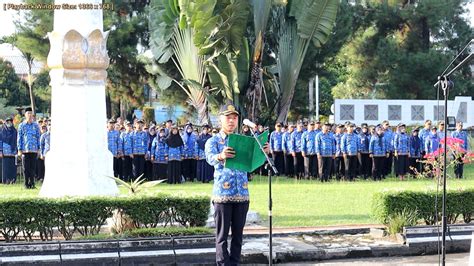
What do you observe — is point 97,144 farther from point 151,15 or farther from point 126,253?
point 151,15

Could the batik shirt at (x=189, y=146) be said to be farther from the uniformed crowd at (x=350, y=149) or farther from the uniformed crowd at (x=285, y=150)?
the uniformed crowd at (x=350, y=149)

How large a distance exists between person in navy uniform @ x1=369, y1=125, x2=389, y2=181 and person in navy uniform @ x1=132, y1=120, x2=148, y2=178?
6.47 m

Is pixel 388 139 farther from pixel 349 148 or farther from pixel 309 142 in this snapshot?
pixel 309 142

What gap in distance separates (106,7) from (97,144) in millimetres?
2489

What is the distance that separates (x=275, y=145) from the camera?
2267cm

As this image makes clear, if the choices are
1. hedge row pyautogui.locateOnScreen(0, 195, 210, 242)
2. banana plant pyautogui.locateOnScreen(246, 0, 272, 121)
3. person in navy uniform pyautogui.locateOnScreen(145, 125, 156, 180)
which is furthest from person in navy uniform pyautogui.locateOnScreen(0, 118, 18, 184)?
hedge row pyautogui.locateOnScreen(0, 195, 210, 242)

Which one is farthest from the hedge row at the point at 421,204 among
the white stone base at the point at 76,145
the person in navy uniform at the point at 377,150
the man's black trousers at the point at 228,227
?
the person in navy uniform at the point at 377,150

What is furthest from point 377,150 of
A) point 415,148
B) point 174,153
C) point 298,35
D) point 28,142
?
point 28,142

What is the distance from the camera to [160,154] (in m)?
20.6

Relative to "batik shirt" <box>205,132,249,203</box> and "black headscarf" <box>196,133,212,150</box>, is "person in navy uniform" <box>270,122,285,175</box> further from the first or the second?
"batik shirt" <box>205,132,249,203</box>

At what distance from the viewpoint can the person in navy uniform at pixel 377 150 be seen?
72.0ft

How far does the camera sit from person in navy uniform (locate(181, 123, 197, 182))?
827 inches

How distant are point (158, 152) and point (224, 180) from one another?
12980 mm

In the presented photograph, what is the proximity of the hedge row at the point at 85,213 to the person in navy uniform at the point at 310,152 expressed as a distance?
11570 millimetres
